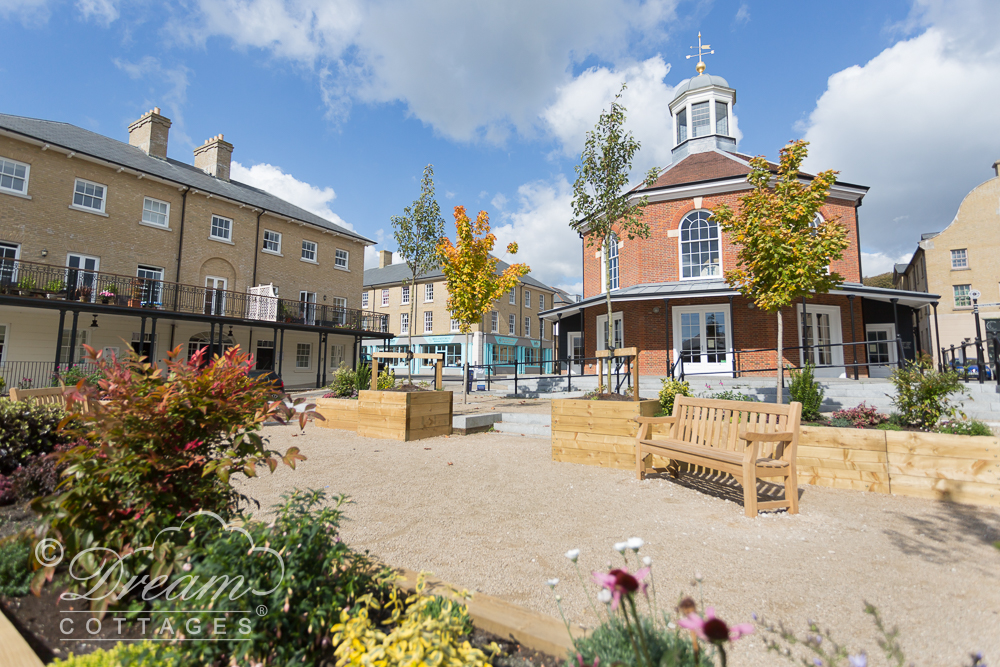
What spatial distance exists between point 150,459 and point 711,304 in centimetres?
1628

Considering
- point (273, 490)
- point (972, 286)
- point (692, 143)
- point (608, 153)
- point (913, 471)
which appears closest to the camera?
point (913, 471)

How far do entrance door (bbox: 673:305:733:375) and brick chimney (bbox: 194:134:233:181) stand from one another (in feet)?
79.9

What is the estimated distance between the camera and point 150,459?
202cm

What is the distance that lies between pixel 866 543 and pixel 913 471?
188cm

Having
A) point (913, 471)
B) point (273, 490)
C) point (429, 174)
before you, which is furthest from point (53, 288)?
point (913, 471)

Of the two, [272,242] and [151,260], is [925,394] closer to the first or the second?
[151,260]

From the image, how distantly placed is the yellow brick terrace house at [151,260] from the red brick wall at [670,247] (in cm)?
1482

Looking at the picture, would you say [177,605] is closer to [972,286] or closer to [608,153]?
[608,153]

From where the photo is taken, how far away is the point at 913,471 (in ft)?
15.0

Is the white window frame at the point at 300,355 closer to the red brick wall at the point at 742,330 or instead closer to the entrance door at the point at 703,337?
the red brick wall at the point at 742,330

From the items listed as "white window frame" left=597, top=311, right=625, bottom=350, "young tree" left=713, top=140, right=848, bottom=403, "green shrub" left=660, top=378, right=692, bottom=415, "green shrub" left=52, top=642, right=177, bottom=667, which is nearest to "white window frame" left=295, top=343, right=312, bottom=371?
"white window frame" left=597, top=311, right=625, bottom=350

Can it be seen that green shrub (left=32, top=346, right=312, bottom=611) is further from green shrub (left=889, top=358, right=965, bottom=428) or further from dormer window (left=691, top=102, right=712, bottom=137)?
dormer window (left=691, top=102, right=712, bottom=137)

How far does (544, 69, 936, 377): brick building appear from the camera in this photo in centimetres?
1477

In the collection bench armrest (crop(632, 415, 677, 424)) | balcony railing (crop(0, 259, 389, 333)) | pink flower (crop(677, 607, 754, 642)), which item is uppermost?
balcony railing (crop(0, 259, 389, 333))
